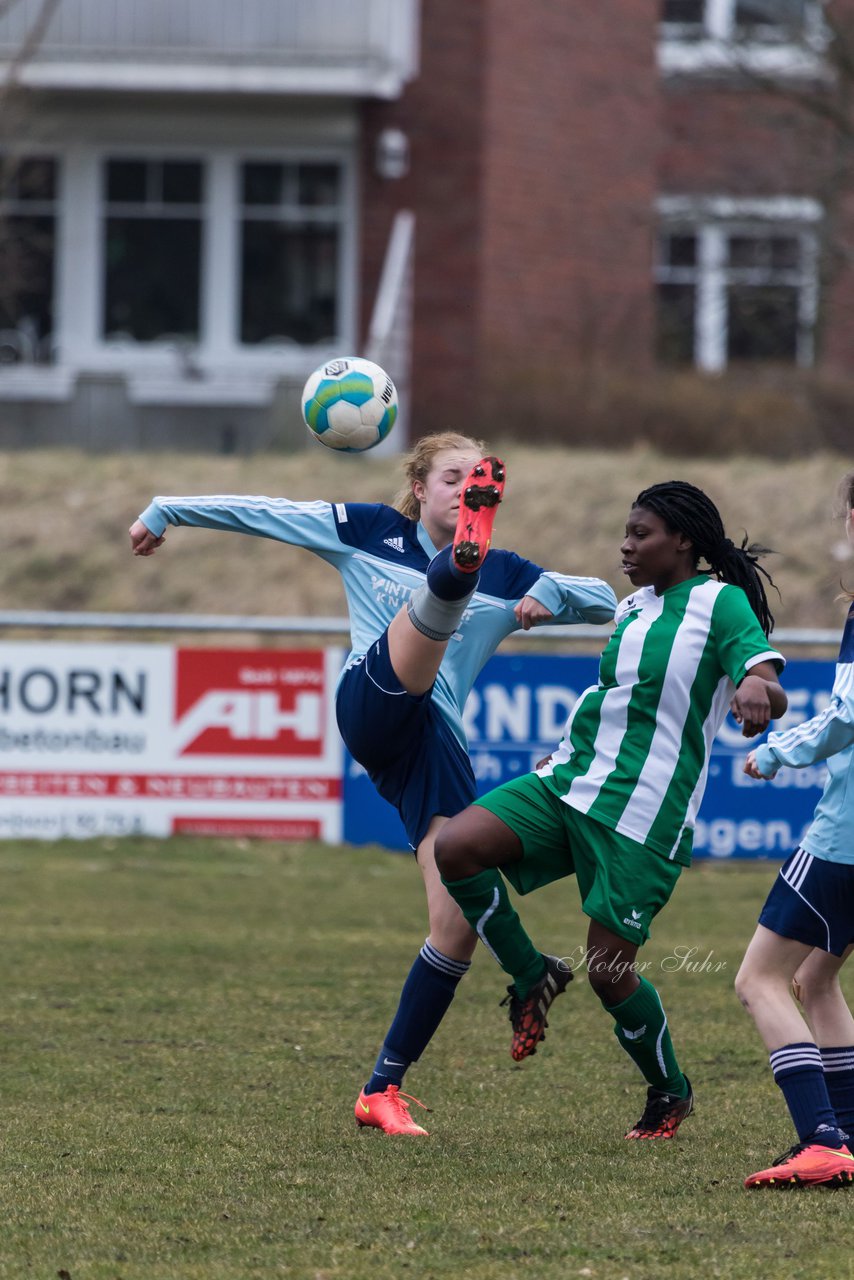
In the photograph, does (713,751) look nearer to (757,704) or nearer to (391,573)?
(391,573)

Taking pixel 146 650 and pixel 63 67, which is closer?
pixel 146 650

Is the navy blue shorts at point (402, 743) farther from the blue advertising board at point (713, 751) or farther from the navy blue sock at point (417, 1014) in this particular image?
the blue advertising board at point (713, 751)

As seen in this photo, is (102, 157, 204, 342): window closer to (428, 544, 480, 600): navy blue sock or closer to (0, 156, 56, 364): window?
(0, 156, 56, 364): window

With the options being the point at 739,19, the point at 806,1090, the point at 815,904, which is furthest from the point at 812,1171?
the point at 739,19

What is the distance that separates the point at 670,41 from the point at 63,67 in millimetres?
7410

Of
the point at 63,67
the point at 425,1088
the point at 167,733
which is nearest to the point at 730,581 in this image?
the point at 425,1088

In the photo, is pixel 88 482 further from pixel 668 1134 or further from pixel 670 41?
pixel 668 1134

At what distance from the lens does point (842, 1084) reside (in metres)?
5.18

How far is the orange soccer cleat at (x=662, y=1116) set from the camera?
5.46m

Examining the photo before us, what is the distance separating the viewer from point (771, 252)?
2345 centimetres

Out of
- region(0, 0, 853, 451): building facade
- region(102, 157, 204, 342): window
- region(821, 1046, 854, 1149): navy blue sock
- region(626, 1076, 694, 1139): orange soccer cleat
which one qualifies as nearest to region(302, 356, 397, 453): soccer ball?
region(626, 1076, 694, 1139): orange soccer cleat

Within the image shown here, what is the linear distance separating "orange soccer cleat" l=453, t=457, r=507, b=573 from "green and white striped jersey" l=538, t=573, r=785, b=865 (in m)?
0.44

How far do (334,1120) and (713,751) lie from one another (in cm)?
646

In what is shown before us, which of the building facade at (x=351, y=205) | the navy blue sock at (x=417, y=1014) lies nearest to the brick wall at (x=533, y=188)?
the building facade at (x=351, y=205)
